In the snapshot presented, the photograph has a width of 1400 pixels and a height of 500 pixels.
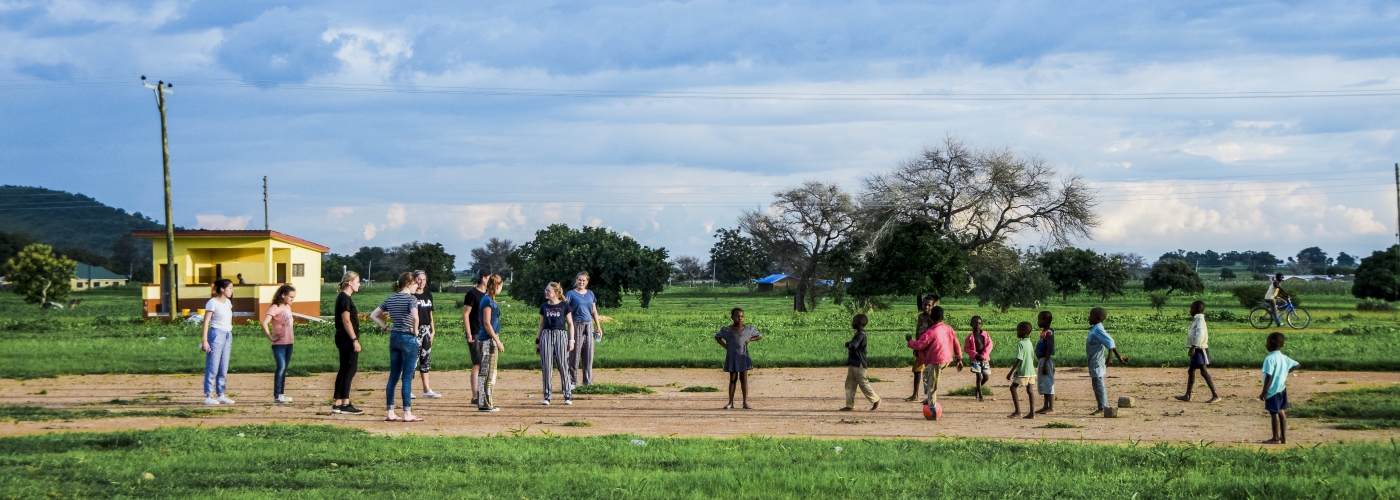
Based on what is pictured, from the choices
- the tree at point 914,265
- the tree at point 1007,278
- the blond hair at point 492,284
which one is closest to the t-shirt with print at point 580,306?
the blond hair at point 492,284

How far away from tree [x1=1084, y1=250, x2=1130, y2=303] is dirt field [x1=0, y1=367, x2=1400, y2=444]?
67.5m

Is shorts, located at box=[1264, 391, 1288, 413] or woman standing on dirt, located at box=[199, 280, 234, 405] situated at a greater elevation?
woman standing on dirt, located at box=[199, 280, 234, 405]

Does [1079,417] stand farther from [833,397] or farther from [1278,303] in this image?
[1278,303]

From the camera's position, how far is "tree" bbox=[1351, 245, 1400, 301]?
61316 millimetres

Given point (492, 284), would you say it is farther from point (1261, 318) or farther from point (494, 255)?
point (494, 255)

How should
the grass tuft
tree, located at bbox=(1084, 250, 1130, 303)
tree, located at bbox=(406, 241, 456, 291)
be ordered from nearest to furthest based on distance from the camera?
1. the grass tuft
2. tree, located at bbox=(1084, 250, 1130, 303)
3. tree, located at bbox=(406, 241, 456, 291)

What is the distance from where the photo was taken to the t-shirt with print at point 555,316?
44.3 feet

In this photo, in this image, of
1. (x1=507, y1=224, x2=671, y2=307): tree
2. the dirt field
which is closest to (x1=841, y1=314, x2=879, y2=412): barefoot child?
the dirt field

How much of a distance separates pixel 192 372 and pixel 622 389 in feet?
Answer: 29.5

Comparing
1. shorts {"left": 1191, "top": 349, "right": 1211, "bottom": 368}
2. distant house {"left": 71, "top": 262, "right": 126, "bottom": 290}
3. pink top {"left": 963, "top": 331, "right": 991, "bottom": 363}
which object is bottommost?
shorts {"left": 1191, "top": 349, "right": 1211, "bottom": 368}

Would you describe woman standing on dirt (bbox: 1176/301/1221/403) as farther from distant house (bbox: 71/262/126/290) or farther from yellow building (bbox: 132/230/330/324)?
distant house (bbox: 71/262/126/290)

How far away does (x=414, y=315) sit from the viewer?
1220 centimetres

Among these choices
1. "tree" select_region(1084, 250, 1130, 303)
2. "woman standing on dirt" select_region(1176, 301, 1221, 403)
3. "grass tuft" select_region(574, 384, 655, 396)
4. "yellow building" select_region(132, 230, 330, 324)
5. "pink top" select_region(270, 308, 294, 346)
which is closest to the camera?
"pink top" select_region(270, 308, 294, 346)

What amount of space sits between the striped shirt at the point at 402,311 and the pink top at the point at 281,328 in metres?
2.28
